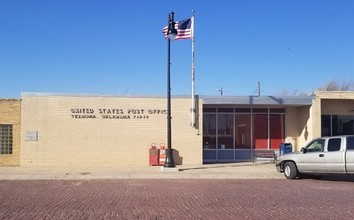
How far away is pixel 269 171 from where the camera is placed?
21.8m

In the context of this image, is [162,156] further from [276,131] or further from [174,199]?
[174,199]

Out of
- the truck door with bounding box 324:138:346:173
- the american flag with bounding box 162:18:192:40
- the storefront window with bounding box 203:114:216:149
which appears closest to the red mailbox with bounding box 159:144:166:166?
the storefront window with bounding box 203:114:216:149

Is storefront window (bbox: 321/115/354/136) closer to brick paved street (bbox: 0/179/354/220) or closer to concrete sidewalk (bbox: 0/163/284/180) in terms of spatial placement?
concrete sidewalk (bbox: 0/163/284/180)

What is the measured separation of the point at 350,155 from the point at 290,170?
2.68 metres

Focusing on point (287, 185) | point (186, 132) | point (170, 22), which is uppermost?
point (170, 22)

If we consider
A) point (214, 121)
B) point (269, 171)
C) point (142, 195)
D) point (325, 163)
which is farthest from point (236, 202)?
point (214, 121)

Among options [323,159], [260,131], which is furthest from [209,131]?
[323,159]

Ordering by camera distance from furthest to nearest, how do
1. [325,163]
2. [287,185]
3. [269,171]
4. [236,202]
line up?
[269,171] → [325,163] → [287,185] → [236,202]

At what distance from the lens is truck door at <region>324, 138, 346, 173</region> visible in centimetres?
1752

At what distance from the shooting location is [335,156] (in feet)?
57.9

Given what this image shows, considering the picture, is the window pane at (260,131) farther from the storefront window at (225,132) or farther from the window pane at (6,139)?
the window pane at (6,139)

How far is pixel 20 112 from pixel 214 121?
1097cm

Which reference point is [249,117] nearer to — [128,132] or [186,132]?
[186,132]

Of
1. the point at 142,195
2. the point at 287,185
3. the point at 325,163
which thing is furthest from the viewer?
the point at 325,163
